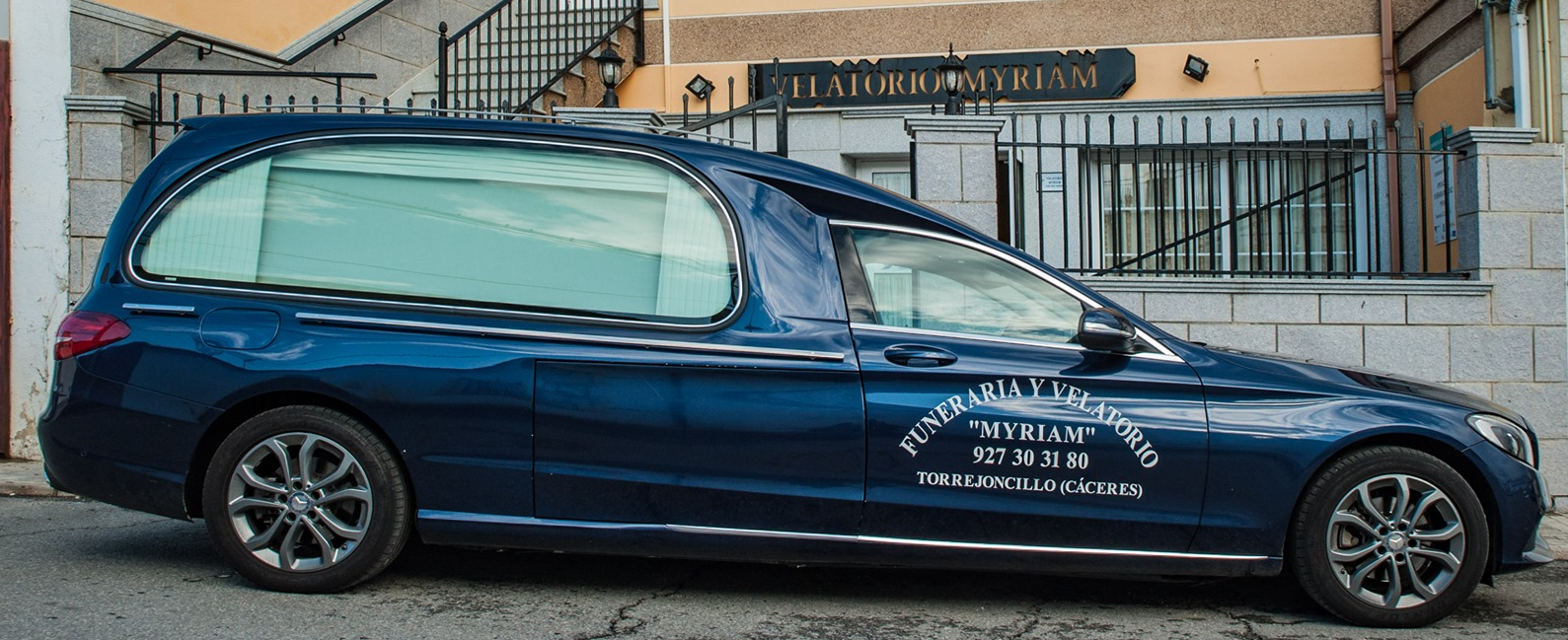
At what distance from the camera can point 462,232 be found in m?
4.87

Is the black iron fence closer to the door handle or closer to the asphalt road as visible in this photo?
the asphalt road

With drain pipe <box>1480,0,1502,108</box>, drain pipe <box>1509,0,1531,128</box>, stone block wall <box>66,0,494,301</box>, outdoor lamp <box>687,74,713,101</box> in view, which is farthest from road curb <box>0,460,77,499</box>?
drain pipe <box>1480,0,1502,108</box>

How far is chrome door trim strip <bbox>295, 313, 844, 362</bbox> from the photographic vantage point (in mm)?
4652

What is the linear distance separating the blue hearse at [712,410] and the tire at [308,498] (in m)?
0.01

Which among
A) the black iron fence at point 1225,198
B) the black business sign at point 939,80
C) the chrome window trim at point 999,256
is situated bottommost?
the chrome window trim at point 999,256

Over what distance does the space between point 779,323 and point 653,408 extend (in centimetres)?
55

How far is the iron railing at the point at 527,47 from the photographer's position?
11.4m

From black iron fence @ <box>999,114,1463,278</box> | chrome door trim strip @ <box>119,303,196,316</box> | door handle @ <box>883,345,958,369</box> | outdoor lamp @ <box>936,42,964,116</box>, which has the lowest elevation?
door handle @ <box>883,345,958,369</box>

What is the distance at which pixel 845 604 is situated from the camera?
15.9 feet

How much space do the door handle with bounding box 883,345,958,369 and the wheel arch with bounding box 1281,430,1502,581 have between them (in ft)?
4.47

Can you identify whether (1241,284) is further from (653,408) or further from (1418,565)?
(653,408)

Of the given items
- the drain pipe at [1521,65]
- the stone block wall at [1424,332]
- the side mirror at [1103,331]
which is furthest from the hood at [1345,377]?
the drain pipe at [1521,65]

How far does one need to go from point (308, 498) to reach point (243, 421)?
0.41 meters

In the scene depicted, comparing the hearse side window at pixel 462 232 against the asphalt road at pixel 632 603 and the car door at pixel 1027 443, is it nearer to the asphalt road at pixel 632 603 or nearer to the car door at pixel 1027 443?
the car door at pixel 1027 443
